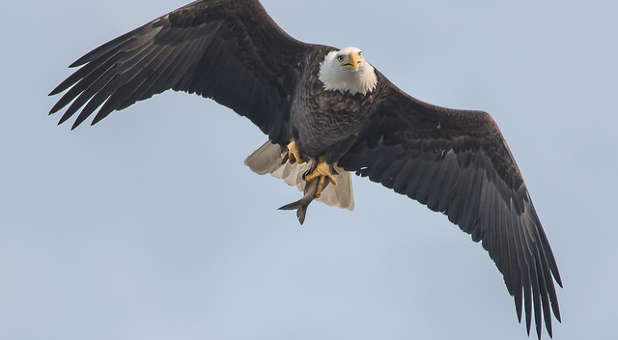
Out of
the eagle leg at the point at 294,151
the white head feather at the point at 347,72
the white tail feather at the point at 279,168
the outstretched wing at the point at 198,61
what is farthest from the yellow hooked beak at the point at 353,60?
the white tail feather at the point at 279,168

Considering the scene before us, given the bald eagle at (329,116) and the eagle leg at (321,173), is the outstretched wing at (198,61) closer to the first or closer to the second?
the bald eagle at (329,116)

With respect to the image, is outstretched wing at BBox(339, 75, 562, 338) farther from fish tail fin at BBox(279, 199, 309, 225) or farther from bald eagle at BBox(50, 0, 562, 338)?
fish tail fin at BBox(279, 199, 309, 225)

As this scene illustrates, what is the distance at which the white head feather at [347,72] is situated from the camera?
34.6 feet

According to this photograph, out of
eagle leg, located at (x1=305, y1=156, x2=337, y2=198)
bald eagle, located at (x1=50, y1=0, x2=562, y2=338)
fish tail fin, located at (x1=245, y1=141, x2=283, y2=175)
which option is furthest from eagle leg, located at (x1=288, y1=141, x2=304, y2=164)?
fish tail fin, located at (x1=245, y1=141, x2=283, y2=175)

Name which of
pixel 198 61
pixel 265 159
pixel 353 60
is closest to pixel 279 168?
pixel 265 159

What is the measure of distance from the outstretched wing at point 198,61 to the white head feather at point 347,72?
18.1 inches

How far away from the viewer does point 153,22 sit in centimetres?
1112

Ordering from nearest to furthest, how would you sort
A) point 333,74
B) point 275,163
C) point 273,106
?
point 333,74
point 273,106
point 275,163

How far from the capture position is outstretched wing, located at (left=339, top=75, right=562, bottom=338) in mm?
11695

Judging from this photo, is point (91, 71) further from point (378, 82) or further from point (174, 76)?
point (378, 82)

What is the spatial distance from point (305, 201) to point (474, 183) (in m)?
1.64

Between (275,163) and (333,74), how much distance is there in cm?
190

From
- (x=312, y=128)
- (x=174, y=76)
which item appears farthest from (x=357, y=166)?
(x=174, y=76)

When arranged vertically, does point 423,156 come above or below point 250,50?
below
